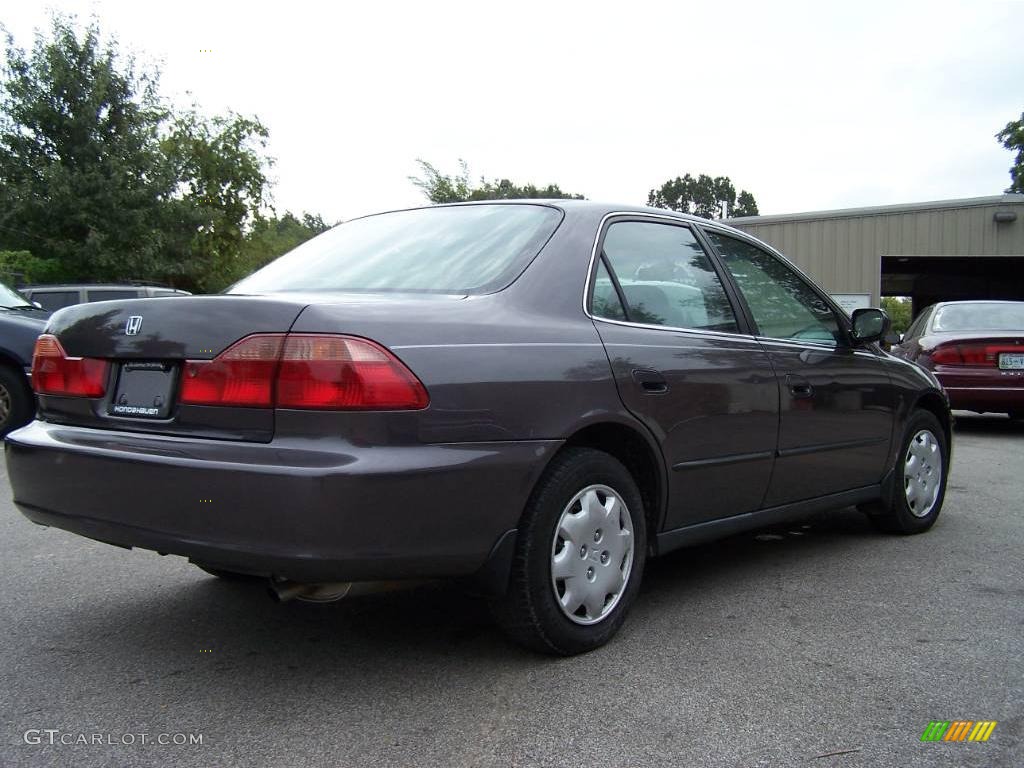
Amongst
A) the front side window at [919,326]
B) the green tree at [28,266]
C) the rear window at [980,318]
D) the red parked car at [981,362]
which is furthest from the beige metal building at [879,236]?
the green tree at [28,266]

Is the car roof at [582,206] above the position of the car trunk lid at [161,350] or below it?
above

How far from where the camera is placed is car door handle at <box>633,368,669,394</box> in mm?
3342

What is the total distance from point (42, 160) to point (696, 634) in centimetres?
2158

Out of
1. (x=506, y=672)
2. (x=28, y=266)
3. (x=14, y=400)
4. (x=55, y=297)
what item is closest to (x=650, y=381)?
(x=506, y=672)

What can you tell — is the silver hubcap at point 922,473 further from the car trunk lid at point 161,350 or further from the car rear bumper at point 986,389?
the car rear bumper at point 986,389

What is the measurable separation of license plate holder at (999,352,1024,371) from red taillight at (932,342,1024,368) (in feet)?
0.12

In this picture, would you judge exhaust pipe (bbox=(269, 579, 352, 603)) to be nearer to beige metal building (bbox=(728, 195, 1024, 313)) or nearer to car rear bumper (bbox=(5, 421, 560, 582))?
car rear bumper (bbox=(5, 421, 560, 582))

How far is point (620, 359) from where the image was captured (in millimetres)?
3293

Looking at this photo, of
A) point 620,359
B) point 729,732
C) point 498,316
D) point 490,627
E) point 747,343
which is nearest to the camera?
point 729,732

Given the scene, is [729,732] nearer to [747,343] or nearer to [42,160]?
[747,343]

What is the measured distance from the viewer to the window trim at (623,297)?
339cm

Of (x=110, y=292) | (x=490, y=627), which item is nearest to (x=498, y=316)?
(x=490, y=627)

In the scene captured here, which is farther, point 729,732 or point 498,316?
point 498,316

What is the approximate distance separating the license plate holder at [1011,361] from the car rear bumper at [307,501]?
8.18 m
